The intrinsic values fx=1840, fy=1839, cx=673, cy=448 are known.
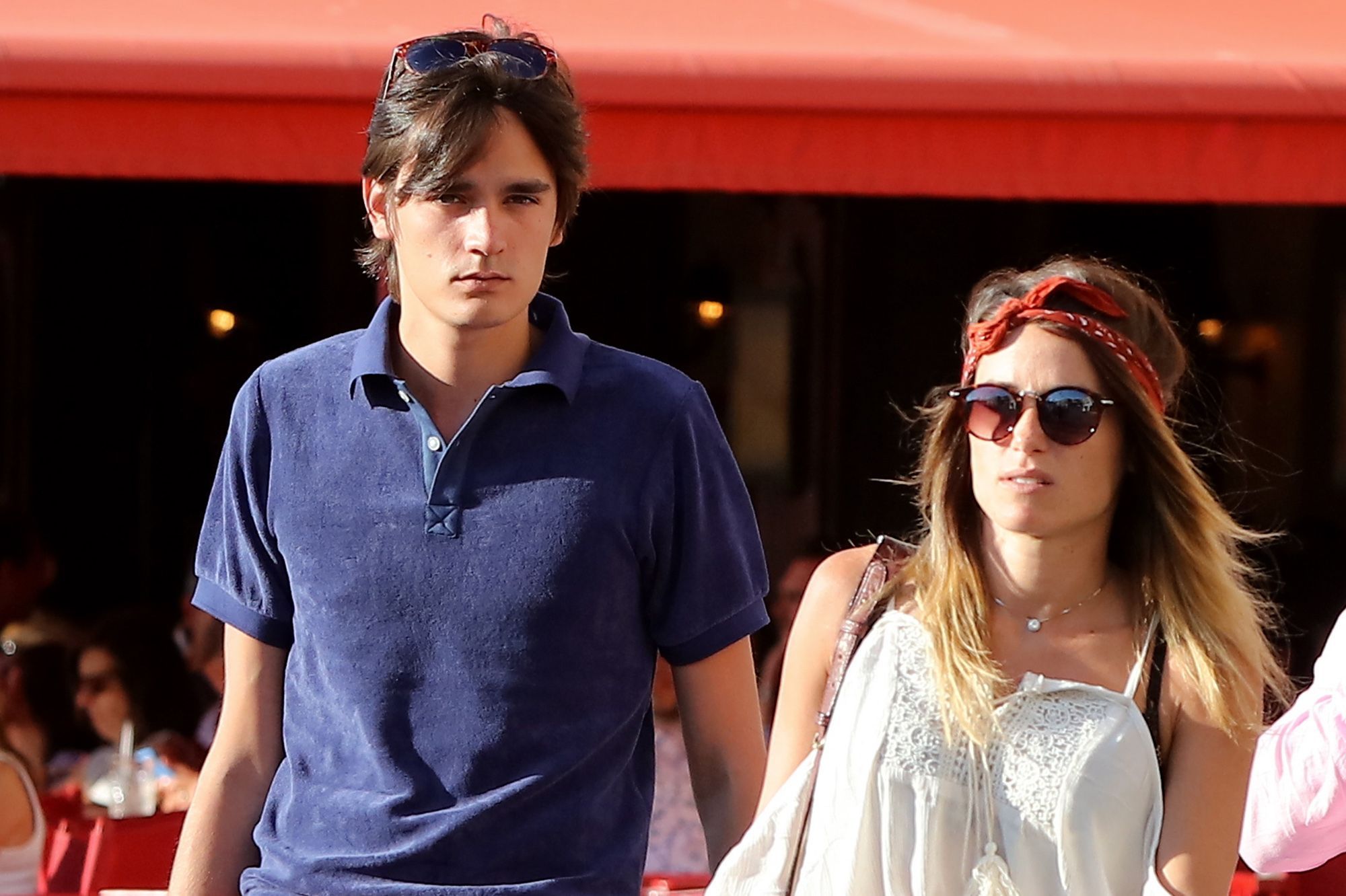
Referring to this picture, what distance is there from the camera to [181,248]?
7.45 meters

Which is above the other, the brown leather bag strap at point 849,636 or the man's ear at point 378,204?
the man's ear at point 378,204

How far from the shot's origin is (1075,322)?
2080 millimetres

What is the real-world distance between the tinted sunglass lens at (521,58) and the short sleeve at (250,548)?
45 centimetres

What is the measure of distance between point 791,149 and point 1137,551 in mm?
2092

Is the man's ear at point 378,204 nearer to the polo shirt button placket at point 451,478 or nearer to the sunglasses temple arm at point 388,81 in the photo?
the sunglasses temple arm at point 388,81

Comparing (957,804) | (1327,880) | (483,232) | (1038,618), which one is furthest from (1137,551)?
(1327,880)

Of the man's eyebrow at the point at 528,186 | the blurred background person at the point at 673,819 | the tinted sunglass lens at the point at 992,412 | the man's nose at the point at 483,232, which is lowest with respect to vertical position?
the blurred background person at the point at 673,819

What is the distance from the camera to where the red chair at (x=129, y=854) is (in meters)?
3.49

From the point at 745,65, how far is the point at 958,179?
538 millimetres

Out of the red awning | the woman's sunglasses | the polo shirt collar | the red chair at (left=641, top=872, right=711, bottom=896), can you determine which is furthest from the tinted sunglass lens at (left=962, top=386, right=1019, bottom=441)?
the red awning

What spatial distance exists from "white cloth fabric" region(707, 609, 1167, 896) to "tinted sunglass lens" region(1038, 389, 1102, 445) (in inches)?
10.6

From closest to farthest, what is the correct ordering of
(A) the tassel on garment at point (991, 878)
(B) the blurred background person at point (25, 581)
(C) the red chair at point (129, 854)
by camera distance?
(A) the tassel on garment at point (991, 878) → (C) the red chair at point (129, 854) → (B) the blurred background person at point (25, 581)

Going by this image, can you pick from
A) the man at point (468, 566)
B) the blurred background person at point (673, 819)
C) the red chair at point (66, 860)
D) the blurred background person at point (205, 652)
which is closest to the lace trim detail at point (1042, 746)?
the man at point (468, 566)

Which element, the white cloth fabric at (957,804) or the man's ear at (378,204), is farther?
the man's ear at (378,204)
